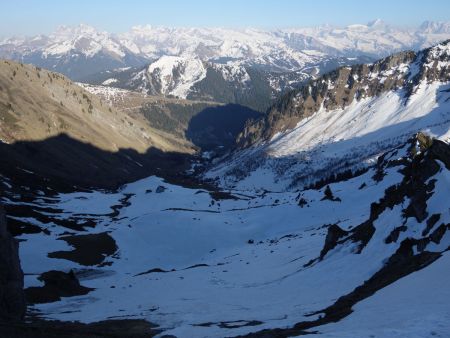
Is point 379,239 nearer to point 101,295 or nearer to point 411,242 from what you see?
point 411,242

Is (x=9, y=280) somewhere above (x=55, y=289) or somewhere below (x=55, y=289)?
below

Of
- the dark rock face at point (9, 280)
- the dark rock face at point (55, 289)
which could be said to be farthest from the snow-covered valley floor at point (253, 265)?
the dark rock face at point (9, 280)

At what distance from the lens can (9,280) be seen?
3712 cm

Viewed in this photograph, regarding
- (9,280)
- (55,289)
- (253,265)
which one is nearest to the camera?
(9,280)

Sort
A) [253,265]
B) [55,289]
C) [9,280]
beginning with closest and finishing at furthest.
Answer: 1. [9,280]
2. [55,289]
3. [253,265]

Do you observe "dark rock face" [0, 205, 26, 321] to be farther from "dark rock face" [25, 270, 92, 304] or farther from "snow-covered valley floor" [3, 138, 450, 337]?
"dark rock face" [25, 270, 92, 304]

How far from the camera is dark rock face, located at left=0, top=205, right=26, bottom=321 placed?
117 ft

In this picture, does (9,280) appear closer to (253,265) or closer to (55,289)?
(55,289)

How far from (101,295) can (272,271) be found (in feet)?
58.6

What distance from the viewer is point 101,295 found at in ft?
176

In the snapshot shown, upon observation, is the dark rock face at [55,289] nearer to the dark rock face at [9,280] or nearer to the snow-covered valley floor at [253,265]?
the snow-covered valley floor at [253,265]

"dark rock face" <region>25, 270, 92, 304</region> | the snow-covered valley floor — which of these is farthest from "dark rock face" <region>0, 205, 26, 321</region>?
"dark rock face" <region>25, 270, 92, 304</region>

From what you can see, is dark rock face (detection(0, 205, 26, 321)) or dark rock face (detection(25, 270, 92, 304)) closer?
dark rock face (detection(0, 205, 26, 321))

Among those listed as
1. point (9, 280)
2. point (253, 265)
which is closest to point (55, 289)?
point (9, 280)
